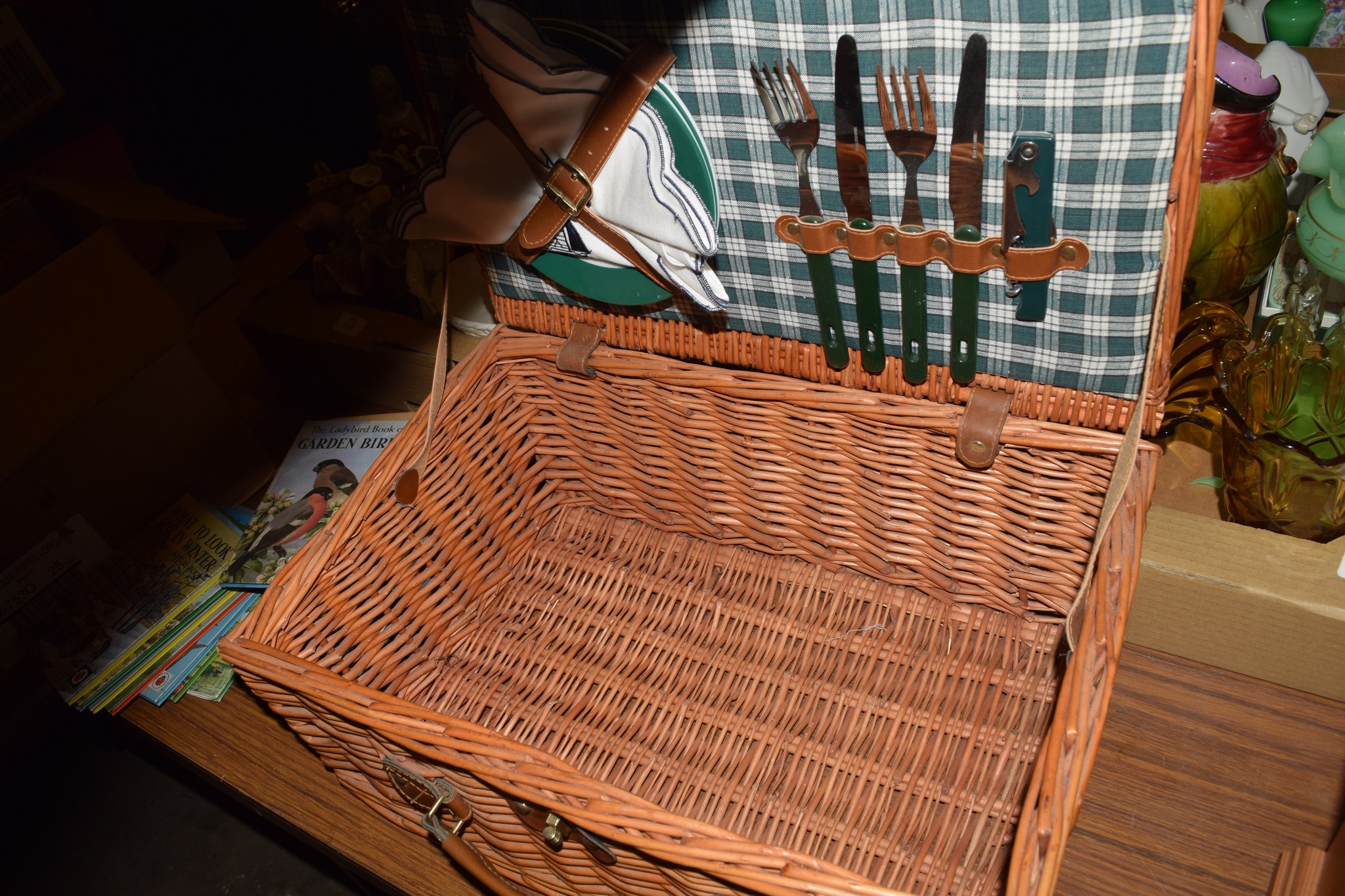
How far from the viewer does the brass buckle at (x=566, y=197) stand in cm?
72

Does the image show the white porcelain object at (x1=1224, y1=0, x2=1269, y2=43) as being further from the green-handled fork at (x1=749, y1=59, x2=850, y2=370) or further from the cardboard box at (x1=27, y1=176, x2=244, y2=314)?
the cardboard box at (x1=27, y1=176, x2=244, y2=314)

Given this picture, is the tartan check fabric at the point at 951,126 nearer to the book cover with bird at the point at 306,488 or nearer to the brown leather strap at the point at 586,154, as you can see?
the brown leather strap at the point at 586,154

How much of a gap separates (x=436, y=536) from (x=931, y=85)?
0.62m

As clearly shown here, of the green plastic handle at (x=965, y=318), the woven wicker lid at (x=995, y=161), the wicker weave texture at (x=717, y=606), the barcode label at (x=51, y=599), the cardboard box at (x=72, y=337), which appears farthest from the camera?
the barcode label at (x=51, y=599)

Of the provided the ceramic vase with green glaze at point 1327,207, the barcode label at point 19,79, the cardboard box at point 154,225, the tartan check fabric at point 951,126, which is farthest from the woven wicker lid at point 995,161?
the barcode label at point 19,79

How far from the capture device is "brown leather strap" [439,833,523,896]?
68cm

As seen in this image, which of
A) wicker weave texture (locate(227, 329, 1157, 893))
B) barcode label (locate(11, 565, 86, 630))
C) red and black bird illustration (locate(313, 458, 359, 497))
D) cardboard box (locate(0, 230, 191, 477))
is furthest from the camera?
red and black bird illustration (locate(313, 458, 359, 497))

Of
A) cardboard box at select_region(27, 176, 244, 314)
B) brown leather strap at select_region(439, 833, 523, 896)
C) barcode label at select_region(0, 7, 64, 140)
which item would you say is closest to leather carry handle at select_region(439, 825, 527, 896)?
brown leather strap at select_region(439, 833, 523, 896)

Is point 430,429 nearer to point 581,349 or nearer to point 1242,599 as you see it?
point 581,349

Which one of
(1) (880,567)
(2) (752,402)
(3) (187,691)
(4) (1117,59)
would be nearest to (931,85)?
(4) (1117,59)

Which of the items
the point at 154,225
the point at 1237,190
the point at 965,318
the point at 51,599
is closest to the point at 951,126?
the point at 965,318

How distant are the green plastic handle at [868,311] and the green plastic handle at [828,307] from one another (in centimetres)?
2

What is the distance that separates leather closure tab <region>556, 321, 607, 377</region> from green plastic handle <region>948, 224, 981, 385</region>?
0.34 m

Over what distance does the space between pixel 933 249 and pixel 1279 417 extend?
1.18 feet
